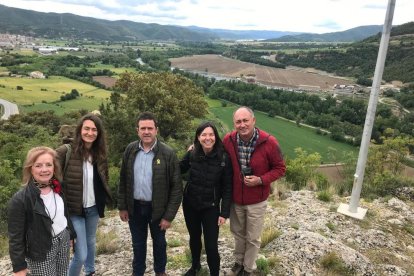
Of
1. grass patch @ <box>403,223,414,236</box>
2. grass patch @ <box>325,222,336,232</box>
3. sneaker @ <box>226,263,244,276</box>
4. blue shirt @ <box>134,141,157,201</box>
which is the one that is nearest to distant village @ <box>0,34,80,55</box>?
grass patch @ <box>325,222,336,232</box>

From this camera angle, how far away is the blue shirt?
4.05m

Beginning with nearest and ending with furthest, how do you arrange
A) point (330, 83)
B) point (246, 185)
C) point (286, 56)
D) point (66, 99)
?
point (246, 185) → point (66, 99) → point (330, 83) → point (286, 56)

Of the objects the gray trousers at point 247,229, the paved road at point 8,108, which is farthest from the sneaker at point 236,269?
the paved road at point 8,108

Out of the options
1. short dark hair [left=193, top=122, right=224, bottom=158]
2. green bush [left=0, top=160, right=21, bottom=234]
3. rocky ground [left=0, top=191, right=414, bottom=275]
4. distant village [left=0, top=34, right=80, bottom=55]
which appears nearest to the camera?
short dark hair [left=193, top=122, right=224, bottom=158]

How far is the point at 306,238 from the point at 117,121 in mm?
17221

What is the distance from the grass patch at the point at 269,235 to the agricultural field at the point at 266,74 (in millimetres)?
79112

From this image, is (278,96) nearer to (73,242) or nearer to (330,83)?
(330,83)

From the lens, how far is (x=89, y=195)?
13.2 ft

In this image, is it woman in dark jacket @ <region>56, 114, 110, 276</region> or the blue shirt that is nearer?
woman in dark jacket @ <region>56, 114, 110, 276</region>

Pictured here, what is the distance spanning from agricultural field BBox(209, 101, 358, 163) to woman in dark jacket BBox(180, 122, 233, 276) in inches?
1363

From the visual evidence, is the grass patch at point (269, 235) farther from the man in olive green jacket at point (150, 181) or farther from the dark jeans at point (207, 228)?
A: the man in olive green jacket at point (150, 181)

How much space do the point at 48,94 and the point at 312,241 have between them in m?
57.8

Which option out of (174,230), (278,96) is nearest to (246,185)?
(174,230)

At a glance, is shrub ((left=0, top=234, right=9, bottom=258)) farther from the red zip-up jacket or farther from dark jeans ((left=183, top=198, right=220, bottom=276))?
the red zip-up jacket
